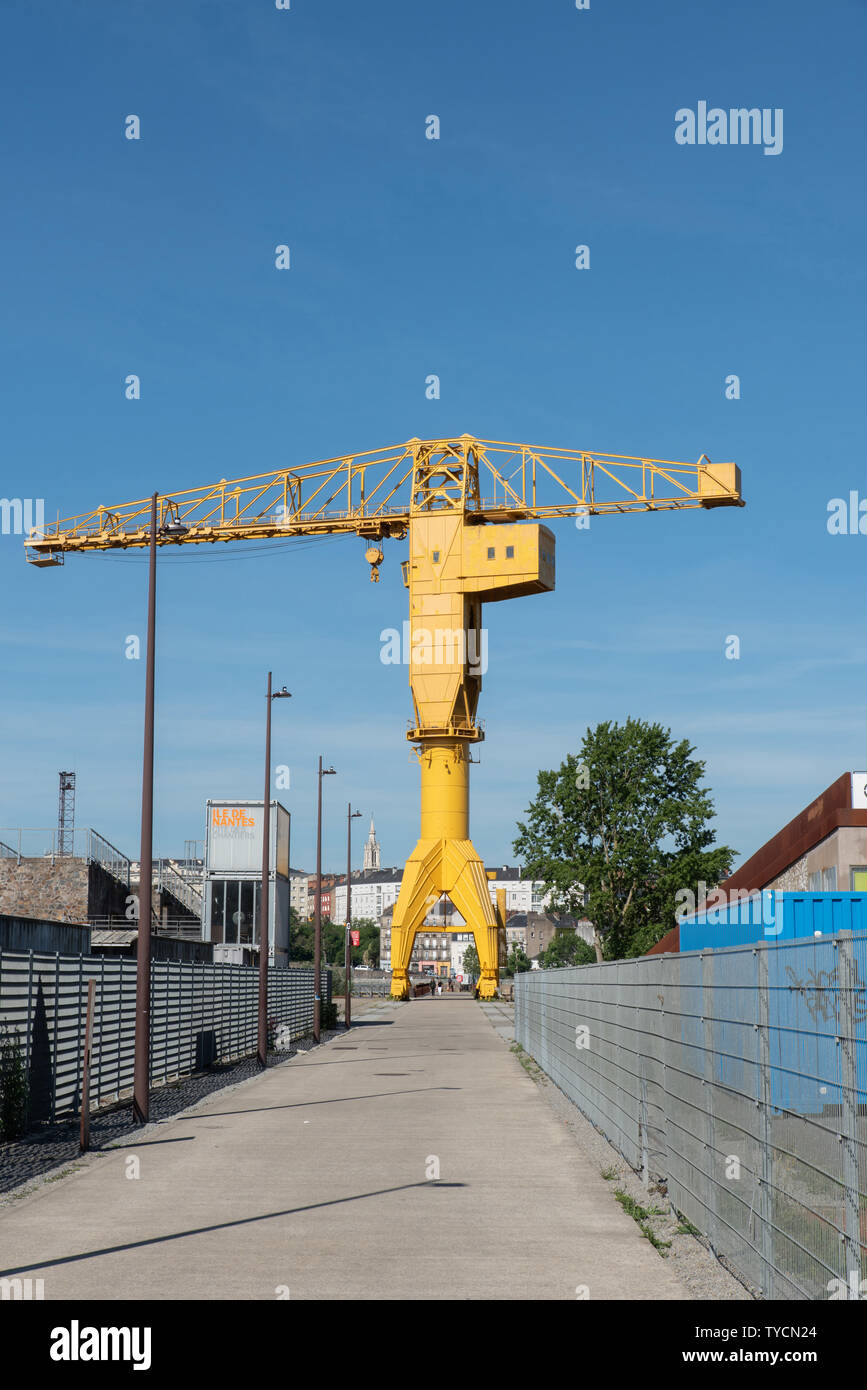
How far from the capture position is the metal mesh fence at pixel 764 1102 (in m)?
6.50

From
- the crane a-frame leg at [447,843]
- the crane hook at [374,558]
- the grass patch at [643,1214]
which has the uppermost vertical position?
the crane hook at [374,558]

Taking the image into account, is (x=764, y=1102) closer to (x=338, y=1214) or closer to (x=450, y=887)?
(x=338, y=1214)

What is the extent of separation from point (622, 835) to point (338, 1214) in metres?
73.6

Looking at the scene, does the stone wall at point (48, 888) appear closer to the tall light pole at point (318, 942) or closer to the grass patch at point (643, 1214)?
the tall light pole at point (318, 942)

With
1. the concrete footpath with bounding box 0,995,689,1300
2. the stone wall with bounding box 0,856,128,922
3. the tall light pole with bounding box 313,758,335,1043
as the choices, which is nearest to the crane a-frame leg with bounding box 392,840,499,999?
the tall light pole with bounding box 313,758,335,1043

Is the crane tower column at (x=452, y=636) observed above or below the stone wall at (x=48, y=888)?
above

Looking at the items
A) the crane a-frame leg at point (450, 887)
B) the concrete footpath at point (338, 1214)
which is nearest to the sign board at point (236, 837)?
the crane a-frame leg at point (450, 887)

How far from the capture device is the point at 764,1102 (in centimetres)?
805

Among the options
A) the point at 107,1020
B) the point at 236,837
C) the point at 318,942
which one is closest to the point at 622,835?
the point at 236,837

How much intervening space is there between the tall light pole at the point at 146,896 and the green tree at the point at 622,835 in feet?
208

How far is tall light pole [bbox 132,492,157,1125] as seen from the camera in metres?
18.3
